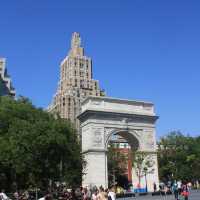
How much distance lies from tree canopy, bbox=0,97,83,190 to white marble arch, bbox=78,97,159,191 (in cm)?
280

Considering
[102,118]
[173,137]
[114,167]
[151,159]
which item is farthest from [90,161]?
[173,137]

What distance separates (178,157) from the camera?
7569 centimetres


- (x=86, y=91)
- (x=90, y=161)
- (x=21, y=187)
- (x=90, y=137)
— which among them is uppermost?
(x=86, y=91)

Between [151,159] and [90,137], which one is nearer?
[90,137]

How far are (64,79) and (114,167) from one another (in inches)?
2656

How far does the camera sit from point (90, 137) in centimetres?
4488

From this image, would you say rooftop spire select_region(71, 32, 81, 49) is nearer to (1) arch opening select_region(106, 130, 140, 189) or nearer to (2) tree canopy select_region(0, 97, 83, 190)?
(1) arch opening select_region(106, 130, 140, 189)

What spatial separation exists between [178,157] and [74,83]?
56.9 metres

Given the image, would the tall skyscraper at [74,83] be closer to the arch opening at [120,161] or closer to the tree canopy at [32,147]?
the arch opening at [120,161]

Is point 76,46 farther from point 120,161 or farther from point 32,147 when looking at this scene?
point 32,147

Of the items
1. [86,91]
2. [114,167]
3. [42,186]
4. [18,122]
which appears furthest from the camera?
[86,91]

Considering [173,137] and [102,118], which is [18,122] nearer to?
[102,118]

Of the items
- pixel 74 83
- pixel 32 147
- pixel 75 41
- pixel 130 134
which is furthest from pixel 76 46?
pixel 32 147

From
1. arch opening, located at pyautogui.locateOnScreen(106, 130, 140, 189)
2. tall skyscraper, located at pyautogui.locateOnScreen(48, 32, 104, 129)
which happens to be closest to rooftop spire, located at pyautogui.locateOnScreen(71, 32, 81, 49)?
tall skyscraper, located at pyautogui.locateOnScreen(48, 32, 104, 129)
